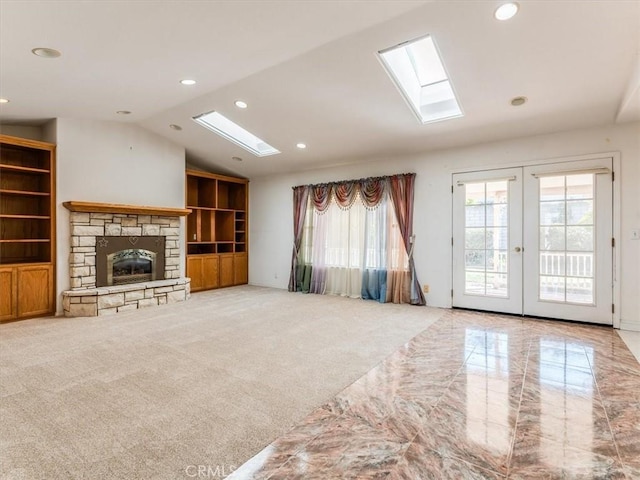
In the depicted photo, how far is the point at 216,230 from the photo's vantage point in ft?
26.3

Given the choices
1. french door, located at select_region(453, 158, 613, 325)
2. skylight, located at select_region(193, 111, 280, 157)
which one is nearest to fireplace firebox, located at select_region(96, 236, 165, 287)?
skylight, located at select_region(193, 111, 280, 157)

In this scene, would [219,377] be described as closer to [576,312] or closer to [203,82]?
[203,82]

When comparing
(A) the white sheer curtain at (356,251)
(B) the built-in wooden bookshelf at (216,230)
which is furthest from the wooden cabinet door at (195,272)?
(A) the white sheer curtain at (356,251)

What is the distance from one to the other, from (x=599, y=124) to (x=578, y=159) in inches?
18.1

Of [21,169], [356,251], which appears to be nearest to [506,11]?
[356,251]

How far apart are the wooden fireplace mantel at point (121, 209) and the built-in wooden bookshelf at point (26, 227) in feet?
1.40

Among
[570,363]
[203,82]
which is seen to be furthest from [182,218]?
[570,363]

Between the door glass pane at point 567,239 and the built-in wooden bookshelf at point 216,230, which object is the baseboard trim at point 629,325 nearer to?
the door glass pane at point 567,239

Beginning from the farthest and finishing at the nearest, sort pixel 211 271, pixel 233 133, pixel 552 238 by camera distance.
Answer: pixel 211 271, pixel 233 133, pixel 552 238

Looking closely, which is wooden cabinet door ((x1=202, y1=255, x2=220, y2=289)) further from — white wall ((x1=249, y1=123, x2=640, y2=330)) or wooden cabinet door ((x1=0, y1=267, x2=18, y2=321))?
wooden cabinet door ((x1=0, y1=267, x2=18, y2=321))

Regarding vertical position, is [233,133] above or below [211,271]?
above

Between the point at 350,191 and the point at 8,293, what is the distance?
5.41 m

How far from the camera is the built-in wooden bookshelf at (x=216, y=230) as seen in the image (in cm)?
719

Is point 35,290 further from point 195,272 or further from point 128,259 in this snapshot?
point 195,272
